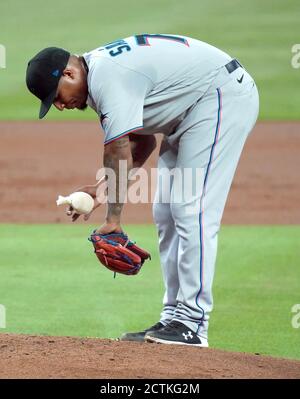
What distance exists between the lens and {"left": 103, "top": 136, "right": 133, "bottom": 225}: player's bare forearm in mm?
4418

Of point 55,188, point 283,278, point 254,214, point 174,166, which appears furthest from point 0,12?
point 174,166

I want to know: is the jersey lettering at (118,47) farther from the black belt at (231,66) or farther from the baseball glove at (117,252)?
the baseball glove at (117,252)

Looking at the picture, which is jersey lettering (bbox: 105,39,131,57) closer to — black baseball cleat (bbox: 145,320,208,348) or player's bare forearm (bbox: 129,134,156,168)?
player's bare forearm (bbox: 129,134,156,168)

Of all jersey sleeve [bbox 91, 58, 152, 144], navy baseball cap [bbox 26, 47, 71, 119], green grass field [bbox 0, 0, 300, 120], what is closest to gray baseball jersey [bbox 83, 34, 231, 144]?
jersey sleeve [bbox 91, 58, 152, 144]

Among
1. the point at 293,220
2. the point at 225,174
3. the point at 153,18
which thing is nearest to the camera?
the point at 225,174

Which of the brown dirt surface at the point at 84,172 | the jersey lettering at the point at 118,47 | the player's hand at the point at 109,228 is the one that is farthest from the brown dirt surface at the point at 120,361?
the brown dirt surface at the point at 84,172

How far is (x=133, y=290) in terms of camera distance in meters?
7.15

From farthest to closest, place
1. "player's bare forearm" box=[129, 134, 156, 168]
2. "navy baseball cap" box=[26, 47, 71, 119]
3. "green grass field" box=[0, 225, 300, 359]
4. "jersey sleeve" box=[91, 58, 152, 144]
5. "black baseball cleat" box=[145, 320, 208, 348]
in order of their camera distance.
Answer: "green grass field" box=[0, 225, 300, 359] < "player's bare forearm" box=[129, 134, 156, 168] < "black baseball cleat" box=[145, 320, 208, 348] < "navy baseball cap" box=[26, 47, 71, 119] < "jersey sleeve" box=[91, 58, 152, 144]

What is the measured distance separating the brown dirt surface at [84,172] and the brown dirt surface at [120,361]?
5.87m

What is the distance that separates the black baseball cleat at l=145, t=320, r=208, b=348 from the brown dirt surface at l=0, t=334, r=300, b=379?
→ 0.48 feet

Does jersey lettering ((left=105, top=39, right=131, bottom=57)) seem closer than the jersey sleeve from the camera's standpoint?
No
